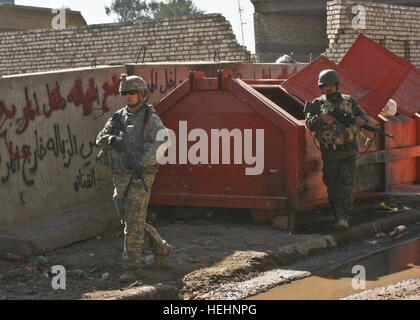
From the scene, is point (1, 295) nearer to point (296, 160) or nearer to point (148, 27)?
point (296, 160)

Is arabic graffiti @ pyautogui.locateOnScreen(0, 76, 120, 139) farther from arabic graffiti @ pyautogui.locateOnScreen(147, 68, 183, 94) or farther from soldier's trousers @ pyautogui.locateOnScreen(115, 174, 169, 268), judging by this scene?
soldier's trousers @ pyautogui.locateOnScreen(115, 174, 169, 268)

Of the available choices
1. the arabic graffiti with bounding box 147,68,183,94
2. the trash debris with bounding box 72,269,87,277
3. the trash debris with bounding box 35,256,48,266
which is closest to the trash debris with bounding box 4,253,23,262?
the trash debris with bounding box 35,256,48,266

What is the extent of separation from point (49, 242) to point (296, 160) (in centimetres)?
258

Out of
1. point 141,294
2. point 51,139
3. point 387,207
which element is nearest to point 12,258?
point 51,139

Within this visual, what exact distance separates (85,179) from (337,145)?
293cm

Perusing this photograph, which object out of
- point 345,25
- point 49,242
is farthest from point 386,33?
point 49,242

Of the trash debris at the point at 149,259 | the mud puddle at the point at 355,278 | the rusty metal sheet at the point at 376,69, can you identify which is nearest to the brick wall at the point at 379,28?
the rusty metal sheet at the point at 376,69

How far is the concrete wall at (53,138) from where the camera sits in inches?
290

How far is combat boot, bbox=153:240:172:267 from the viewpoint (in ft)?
19.5

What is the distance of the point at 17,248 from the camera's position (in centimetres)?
688

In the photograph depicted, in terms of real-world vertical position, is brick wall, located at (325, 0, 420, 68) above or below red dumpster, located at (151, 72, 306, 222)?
above

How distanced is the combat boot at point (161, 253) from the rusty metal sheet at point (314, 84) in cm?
308

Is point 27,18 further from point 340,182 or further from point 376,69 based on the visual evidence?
point 340,182

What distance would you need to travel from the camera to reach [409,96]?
962 cm
